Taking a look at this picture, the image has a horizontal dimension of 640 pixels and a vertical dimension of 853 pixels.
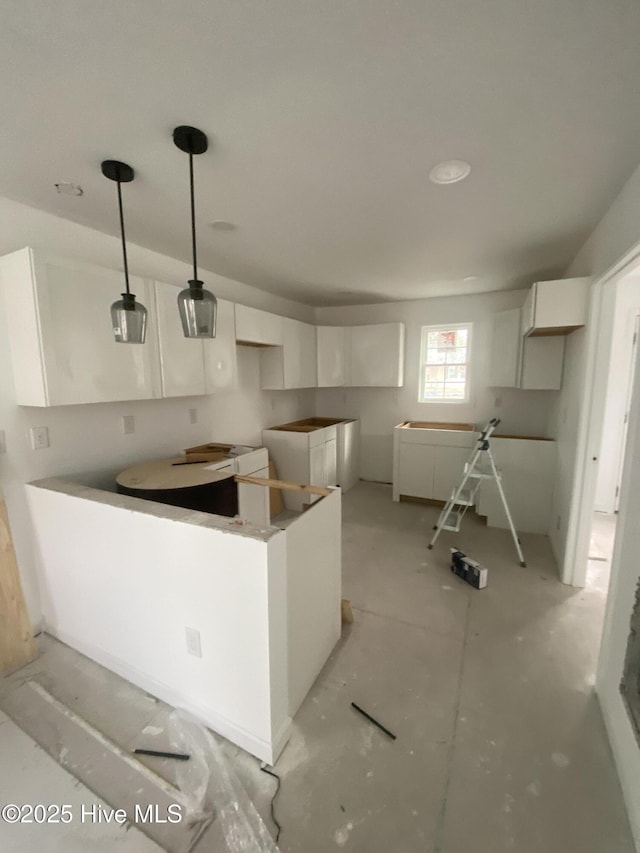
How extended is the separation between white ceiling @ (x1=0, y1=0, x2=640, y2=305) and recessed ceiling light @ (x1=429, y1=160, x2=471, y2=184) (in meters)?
0.04

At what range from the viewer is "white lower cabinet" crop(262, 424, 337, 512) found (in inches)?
151

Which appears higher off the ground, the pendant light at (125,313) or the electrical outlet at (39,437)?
the pendant light at (125,313)

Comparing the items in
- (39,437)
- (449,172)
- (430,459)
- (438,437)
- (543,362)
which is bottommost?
(430,459)

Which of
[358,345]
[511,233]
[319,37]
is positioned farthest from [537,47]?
[358,345]

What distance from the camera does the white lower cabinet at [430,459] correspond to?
12.9ft

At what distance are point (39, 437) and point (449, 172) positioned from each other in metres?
2.63

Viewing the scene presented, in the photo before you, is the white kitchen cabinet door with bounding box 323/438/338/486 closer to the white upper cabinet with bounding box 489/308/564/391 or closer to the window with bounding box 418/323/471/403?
the window with bounding box 418/323/471/403

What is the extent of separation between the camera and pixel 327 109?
1.23 meters

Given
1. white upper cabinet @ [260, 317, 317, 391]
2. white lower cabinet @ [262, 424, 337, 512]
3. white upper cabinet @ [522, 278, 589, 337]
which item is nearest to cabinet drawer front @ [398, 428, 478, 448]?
white lower cabinet @ [262, 424, 337, 512]

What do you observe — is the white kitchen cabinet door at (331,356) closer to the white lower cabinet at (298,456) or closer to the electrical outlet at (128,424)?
the white lower cabinet at (298,456)

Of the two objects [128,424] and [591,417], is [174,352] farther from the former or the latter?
[591,417]

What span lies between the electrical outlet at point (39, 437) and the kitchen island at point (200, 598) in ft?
0.69

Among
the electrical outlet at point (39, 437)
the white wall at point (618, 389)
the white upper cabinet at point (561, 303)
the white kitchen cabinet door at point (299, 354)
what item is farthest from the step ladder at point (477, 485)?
the electrical outlet at point (39, 437)

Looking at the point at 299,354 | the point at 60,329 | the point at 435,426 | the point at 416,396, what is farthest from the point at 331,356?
the point at 60,329
